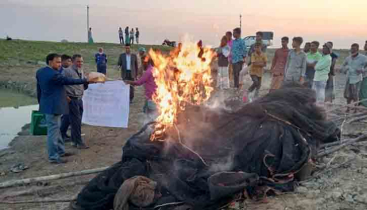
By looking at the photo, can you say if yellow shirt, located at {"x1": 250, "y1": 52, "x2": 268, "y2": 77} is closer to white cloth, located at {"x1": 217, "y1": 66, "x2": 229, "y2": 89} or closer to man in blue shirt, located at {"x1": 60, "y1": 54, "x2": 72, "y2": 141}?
white cloth, located at {"x1": 217, "y1": 66, "x2": 229, "y2": 89}

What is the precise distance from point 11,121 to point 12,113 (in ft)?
5.06

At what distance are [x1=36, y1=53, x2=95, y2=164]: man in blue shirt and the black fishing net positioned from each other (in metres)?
2.10

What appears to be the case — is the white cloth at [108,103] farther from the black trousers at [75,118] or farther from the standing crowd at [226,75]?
the black trousers at [75,118]

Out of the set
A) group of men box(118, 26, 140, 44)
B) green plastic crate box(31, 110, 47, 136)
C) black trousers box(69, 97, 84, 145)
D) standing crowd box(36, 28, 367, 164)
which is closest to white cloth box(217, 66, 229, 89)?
standing crowd box(36, 28, 367, 164)

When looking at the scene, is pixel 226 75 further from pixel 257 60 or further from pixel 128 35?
pixel 128 35

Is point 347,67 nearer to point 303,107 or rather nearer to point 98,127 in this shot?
point 303,107

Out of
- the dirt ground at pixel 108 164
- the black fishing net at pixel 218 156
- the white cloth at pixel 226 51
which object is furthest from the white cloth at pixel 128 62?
the black fishing net at pixel 218 156

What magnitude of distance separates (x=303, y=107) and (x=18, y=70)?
70.9 ft

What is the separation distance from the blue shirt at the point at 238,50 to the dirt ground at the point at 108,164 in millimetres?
4596

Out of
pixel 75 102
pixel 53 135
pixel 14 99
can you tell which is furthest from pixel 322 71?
pixel 14 99

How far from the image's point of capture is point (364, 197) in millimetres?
5109

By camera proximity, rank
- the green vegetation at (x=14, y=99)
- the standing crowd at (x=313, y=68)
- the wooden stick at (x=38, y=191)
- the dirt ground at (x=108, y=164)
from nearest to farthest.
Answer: the dirt ground at (x=108, y=164) → the wooden stick at (x=38, y=191) → the standing crowd at (x=313, y=68) → the green vegetation at (x=14, y=99)

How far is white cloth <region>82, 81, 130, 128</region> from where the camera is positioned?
372 inches

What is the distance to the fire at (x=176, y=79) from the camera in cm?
580
